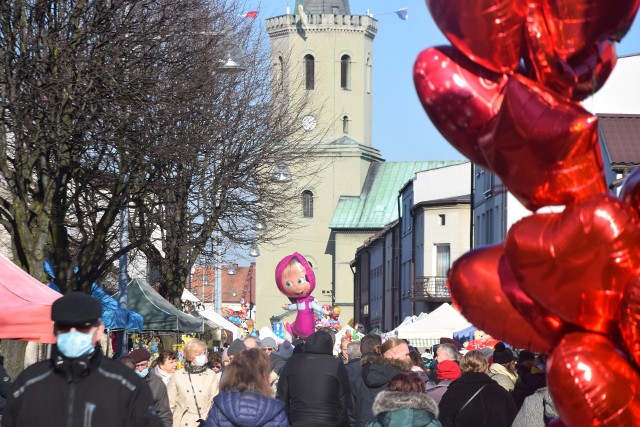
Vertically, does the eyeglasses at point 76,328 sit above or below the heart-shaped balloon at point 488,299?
below

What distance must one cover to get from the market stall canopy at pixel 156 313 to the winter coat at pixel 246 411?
60.5ft

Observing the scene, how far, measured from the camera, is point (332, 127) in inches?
4392

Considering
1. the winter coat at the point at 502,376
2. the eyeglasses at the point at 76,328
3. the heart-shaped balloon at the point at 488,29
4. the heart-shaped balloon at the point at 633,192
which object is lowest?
the winter coat at the point at 502,376

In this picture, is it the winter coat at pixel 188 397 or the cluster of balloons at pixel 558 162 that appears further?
the winter coat at pixel 188 397

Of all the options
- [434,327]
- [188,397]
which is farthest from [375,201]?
[188,397]

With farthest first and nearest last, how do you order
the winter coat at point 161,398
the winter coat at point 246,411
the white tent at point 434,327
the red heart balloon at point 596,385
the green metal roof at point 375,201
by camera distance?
the green metal roof at point 375,201 < the white tent at point 434,327 < the winter coat at point 161,398 < the winter coat at point 246,411 < the red heart balloon at point 596,385

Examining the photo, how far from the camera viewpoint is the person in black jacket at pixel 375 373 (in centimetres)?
1123

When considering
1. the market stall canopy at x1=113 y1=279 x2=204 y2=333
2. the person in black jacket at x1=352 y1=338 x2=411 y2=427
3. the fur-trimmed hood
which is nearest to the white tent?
the market stall canopy at x1=113 y1=279 x2=204 y2=333

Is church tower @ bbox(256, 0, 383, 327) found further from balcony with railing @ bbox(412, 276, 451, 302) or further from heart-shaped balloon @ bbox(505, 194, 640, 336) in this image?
heart-shaped balloon @ bbox(505, 194, 640, 336)

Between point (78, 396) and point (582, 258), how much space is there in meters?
2.18

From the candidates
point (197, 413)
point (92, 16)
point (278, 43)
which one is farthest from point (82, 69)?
point (278, 43)

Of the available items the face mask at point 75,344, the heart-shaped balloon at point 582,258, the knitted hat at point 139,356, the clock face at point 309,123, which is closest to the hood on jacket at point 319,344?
the knitted hat at point 139,356

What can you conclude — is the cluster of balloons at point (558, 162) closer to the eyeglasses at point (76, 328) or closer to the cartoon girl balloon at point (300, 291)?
the eyeglasses at point (76, 328)

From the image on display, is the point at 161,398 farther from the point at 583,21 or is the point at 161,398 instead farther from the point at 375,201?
the point at 375,201
